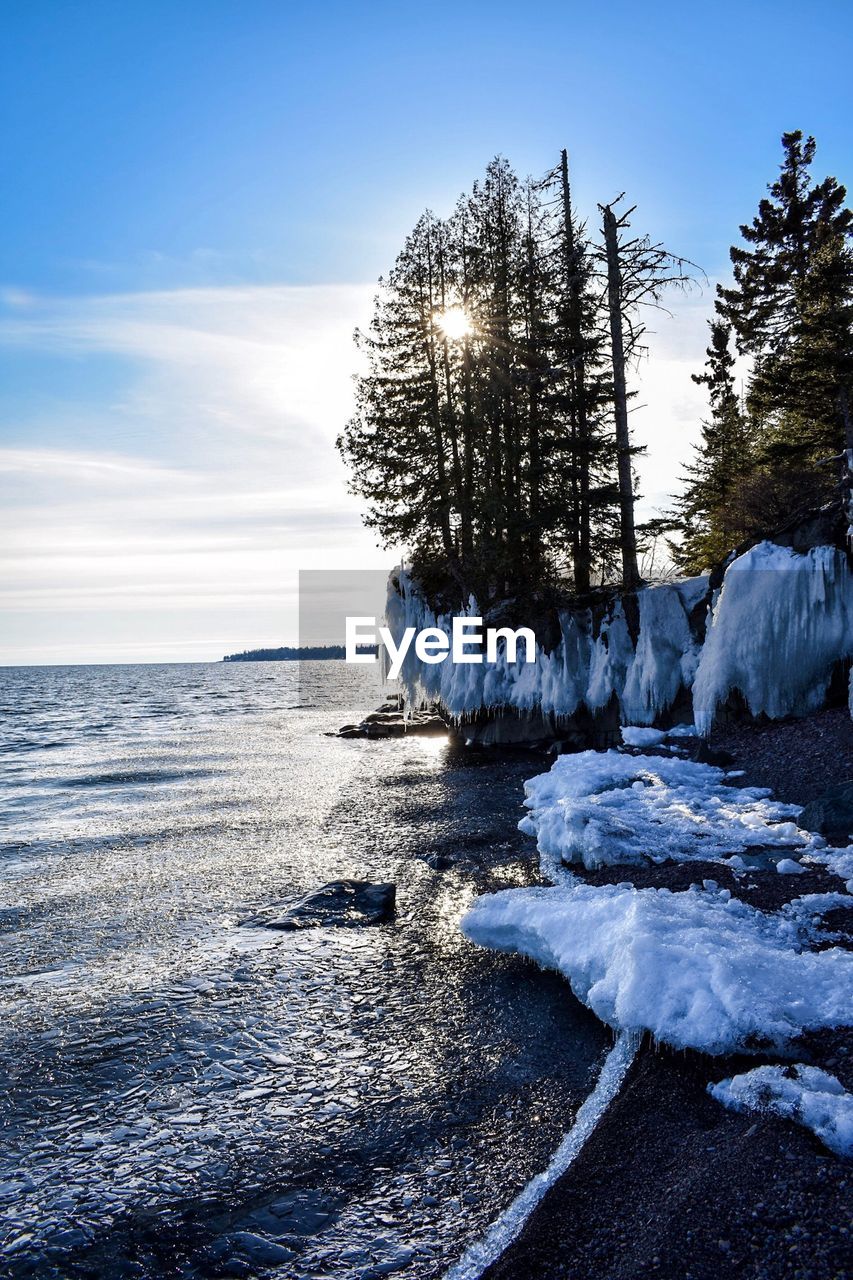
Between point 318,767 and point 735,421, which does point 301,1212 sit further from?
point 735,421

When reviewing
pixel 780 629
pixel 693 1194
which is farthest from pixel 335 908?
pixel 780 629

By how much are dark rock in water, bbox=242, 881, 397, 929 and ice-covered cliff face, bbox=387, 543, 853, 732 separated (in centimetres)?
830

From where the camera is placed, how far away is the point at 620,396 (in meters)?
19.5

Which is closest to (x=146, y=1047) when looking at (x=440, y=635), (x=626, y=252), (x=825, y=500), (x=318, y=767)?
(x=825, y=500)

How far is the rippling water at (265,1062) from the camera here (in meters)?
4.09

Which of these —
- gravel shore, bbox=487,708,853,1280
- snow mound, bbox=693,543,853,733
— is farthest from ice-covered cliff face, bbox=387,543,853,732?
gravel shore, bbox=487,708,853,1280

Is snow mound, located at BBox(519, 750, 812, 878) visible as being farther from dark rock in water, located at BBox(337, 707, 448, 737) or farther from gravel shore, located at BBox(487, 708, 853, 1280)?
dark rock in water, located at BBox(337, 707, 448, 737)

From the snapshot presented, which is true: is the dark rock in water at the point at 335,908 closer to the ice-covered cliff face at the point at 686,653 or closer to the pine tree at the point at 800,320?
the ice-covered cliff face at the point at 686,653

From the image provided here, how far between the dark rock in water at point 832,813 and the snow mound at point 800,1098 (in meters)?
4.73

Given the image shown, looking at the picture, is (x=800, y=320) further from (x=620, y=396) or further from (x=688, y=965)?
(x=688, y=965)

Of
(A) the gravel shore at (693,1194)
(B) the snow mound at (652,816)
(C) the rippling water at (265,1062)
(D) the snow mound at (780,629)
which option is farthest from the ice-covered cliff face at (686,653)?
(A) the gravel shore at (693,1194)

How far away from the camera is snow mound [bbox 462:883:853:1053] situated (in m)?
4.83

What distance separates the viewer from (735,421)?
29.3 m

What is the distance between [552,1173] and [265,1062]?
8.61 ft
